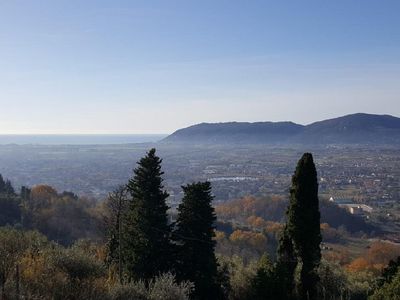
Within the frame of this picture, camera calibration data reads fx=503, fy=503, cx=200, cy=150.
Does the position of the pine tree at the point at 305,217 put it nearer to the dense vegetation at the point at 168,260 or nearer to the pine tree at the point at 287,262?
the dense vegetation at the point at 168,260

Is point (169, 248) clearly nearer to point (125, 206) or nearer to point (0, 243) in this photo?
point (125, 206)

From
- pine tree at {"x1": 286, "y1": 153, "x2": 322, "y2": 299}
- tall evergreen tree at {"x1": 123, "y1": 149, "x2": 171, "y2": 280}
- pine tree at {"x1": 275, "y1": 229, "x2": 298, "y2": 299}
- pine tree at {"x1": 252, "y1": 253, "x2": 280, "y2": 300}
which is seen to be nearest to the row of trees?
tall evergreen tree at {"x1": 123, "y1": 149, "x2": 171, "y2": 280}

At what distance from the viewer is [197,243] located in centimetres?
1905

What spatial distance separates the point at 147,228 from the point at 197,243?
200 cm

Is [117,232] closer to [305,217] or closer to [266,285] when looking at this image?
[266,285]

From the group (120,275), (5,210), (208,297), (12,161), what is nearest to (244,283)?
(208,297)

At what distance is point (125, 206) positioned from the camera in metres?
22.1

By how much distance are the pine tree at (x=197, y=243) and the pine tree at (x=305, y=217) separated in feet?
10.2

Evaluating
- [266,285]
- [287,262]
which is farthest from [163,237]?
[287,262]

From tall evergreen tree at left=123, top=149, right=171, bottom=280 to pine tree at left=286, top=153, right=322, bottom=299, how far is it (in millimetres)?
4775

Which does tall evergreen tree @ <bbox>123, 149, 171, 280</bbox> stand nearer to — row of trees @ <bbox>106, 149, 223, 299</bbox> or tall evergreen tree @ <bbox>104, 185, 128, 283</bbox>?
row of trees @ <bbox>106, 149, 223, 299</bbox>

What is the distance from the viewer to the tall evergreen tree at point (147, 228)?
18516 millimetres

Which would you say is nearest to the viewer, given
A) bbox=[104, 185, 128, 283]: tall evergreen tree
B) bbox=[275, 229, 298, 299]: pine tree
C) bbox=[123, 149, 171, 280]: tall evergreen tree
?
bbox=[123, 149, 171, 280]: tall evergreen tree

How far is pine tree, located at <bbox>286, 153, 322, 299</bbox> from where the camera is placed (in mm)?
18734
